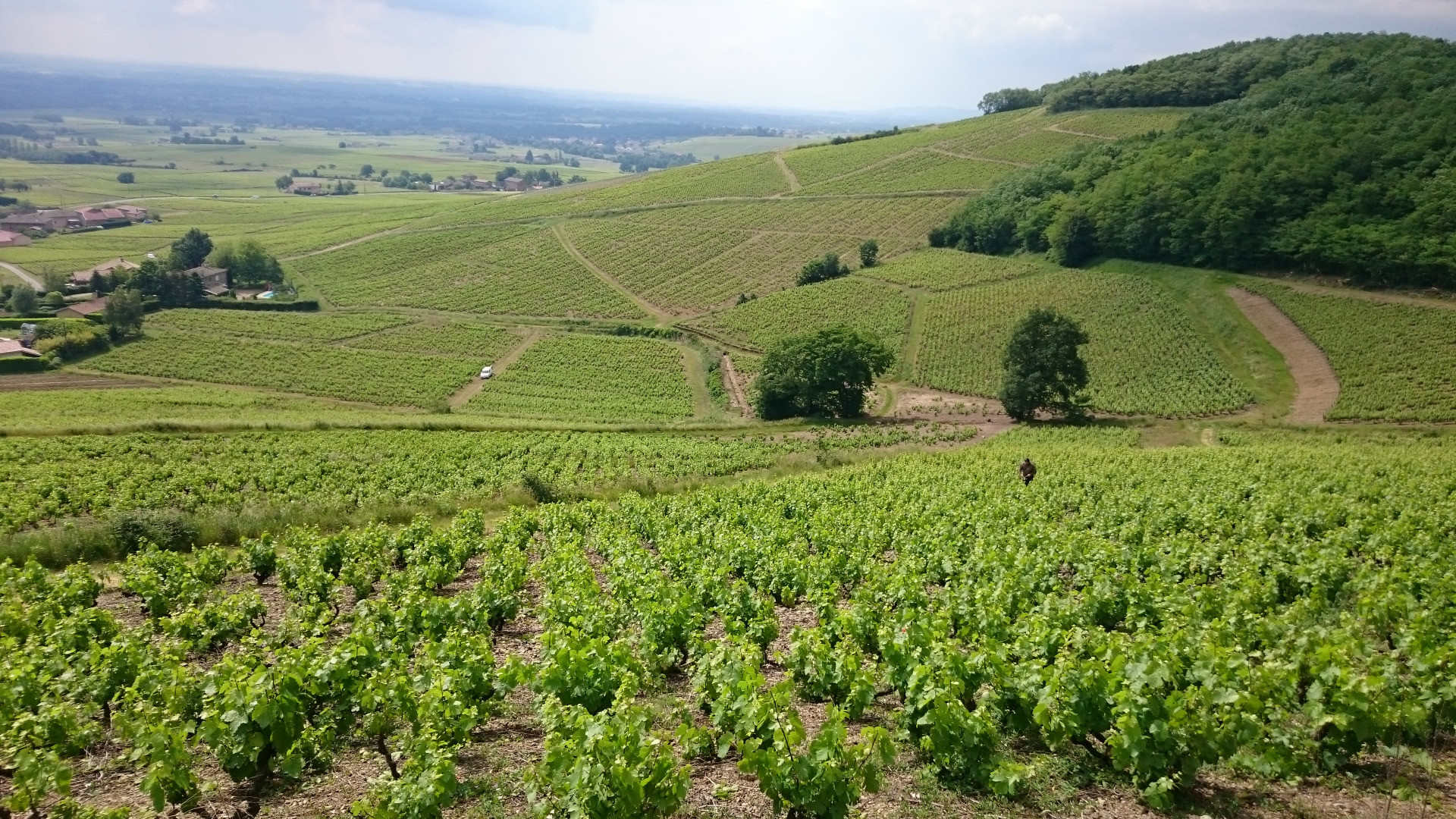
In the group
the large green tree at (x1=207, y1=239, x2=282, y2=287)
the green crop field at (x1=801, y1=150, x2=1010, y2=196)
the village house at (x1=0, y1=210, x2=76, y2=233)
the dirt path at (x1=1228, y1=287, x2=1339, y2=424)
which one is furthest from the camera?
the village house at (x1=0, y1=210, x2=76, y2=233)

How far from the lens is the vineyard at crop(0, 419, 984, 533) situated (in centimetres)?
2839

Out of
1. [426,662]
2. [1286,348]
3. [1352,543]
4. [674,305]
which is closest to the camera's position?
[426,662]

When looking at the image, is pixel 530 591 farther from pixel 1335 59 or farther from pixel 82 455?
pixel 1335 59

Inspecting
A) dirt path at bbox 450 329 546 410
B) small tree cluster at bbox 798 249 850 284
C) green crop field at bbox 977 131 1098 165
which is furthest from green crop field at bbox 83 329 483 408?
green crop field at bbox 977 131 1098 165

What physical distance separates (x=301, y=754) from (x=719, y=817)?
5.16m

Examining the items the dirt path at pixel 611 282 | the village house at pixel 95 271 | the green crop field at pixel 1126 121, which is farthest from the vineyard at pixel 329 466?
the green crop field at pixel 1126 121

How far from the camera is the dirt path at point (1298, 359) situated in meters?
49.2

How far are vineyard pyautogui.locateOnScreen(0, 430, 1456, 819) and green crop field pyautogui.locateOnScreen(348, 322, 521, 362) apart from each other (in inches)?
2294

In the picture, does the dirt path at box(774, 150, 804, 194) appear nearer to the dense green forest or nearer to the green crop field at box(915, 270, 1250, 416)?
the dense green forest

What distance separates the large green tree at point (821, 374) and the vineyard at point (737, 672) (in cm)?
3550

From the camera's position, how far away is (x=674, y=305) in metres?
84.9

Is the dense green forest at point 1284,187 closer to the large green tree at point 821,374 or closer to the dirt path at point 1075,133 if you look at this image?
the dirt path at point 1075,133

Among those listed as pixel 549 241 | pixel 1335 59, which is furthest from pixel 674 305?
pixel 1335 59

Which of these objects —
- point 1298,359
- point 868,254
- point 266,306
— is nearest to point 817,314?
point 868,254
